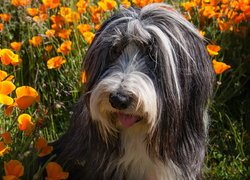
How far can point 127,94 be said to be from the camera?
2.92 m

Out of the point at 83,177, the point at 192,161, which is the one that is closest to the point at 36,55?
the point at 83,177

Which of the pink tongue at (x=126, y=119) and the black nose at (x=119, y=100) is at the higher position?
the black nose at (x=119, y=100)

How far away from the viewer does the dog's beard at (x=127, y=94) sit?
295 centimetres

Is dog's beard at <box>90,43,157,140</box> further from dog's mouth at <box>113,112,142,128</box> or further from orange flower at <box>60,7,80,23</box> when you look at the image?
orange flower at <box>60,7,80,23</box>

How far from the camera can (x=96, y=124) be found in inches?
131

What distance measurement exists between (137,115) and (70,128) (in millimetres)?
867

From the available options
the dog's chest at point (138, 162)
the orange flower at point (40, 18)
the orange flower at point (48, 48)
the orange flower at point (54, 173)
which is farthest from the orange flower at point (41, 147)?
the orange flower at point (40, 18)

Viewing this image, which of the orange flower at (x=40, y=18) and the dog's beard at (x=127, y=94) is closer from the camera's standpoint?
the dog's beard at (x=127, y=94)

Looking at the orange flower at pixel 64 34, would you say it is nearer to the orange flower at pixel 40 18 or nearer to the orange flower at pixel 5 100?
the orange flower at pixel 40 18

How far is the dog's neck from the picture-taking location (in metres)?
3.34

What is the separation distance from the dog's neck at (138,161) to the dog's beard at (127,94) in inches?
4.2

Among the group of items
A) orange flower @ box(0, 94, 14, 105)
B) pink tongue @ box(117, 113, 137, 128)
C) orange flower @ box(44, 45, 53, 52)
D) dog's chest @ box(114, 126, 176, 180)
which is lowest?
dog's chest @ box(114, 126, 176, 180)

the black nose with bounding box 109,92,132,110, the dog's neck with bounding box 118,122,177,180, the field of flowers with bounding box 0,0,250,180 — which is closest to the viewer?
the black nose with bounding box 109,92,132,110

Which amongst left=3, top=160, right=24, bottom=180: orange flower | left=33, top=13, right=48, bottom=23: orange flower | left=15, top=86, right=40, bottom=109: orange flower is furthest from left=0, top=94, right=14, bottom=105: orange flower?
left=33, top=13, right=48, bottom=23: orange flower
